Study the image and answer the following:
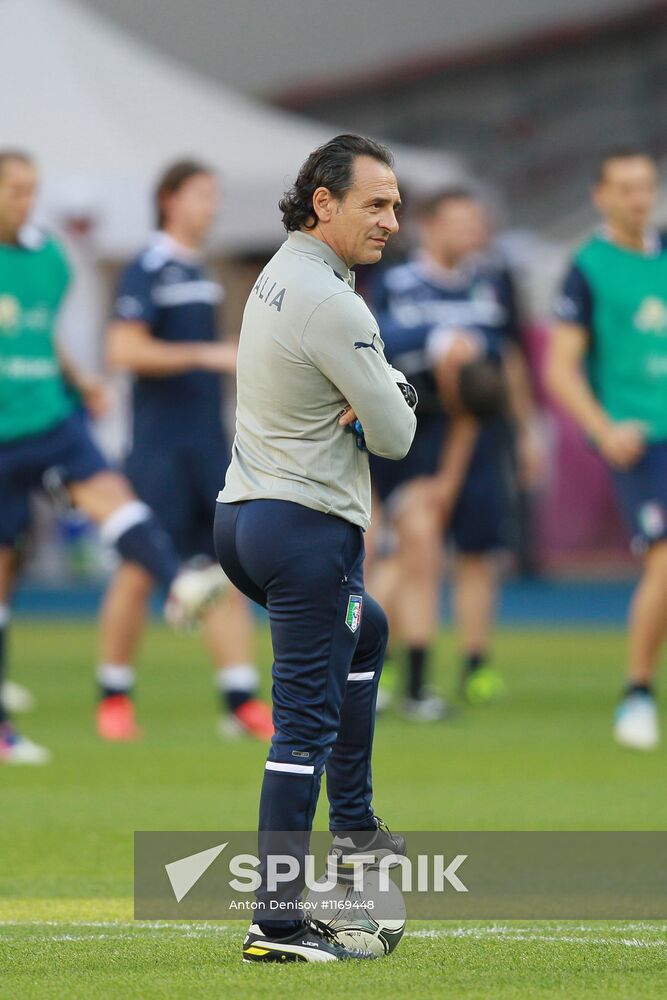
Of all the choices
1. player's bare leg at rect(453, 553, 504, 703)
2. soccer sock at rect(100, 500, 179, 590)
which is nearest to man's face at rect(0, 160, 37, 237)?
soccer sock at rect(100, 500, 179, 590)

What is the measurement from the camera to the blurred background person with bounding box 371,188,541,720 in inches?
381

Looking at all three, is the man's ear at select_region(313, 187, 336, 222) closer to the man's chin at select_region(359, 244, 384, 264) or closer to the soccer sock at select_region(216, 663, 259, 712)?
the man's chin at select_region(359, 244, 384, 264)

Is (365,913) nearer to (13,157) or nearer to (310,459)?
(310,459)

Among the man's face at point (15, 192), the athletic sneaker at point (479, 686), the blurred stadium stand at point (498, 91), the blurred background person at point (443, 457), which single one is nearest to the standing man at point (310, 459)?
the man's face at point (15, 192)

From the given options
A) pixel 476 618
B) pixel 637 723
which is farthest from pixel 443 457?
pixel 637 723

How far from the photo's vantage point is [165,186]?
8695mm

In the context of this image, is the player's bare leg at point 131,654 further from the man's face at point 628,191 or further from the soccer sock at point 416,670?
the man's face at point 628,191

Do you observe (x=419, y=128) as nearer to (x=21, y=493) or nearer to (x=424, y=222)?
(x=424, y=222)

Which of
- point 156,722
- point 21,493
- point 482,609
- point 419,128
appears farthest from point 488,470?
point 419,128

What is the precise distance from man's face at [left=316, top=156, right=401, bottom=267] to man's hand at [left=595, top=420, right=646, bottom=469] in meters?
3.70

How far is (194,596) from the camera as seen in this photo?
7.29 meters

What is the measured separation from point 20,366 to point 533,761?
270 cm

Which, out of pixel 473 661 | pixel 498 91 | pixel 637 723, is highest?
pixel 498 91

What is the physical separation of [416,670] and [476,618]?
2.67ft
